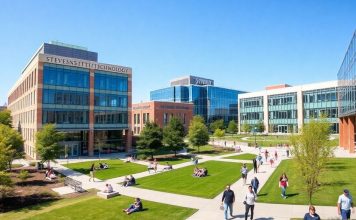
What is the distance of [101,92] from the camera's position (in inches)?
2223

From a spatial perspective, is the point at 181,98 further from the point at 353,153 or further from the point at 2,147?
the point at 2,147

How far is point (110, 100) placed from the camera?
190 feet

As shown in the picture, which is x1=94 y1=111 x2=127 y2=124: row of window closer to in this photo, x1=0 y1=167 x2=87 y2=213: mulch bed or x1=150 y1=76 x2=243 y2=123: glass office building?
x1=0 y1=167 x2=87 y2=213: mulch bed

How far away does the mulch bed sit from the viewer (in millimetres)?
22898

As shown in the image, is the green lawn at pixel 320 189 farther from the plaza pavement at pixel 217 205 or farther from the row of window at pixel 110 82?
the row of window at pixel 110 82

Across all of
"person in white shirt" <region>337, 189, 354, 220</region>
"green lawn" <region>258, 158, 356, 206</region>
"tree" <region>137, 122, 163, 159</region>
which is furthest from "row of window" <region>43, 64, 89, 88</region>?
"person in white shirt" <region>337, 189, 354, 220</region>

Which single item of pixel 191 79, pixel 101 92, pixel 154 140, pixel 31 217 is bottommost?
pixel 31 217

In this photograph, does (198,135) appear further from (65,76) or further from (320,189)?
(320,189)

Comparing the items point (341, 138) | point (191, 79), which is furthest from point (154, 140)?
point (191, 79)

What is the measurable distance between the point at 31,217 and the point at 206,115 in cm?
10759

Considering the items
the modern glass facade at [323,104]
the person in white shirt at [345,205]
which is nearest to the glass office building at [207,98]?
the modern glass facade at [323,104]

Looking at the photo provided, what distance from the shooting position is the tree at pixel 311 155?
16297 mm

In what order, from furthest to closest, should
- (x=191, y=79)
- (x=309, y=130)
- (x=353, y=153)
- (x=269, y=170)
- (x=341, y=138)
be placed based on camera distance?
(x=191, y=79), (x=341, y=138), (x=353, y=153), (x=269, y=170), (x=309, y=130)

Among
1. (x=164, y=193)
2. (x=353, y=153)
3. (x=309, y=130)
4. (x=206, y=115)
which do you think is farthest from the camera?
(x=206, y=115)
